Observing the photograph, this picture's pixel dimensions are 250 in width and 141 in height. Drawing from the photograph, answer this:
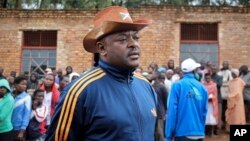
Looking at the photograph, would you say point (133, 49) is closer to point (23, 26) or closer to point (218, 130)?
point (218, 130)

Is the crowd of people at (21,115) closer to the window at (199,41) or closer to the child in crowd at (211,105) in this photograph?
the child in crowd at (211,105)

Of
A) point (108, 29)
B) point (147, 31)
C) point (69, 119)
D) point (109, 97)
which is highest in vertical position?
point (147, 31)

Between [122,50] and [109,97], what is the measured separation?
0.31 m

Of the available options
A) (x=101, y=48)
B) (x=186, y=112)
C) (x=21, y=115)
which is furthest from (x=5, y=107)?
(x=101, y=48)

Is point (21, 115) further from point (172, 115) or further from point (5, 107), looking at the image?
point (172, 115)

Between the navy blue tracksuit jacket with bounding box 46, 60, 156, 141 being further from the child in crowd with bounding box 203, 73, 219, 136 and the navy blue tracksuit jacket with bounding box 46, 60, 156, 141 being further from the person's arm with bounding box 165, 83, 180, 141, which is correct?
the child in crowd with bounding box 203, 73, 219, 136

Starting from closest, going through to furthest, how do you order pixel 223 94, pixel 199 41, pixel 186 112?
pixel 186 112 < pixel 223 94 < pixel 199 41

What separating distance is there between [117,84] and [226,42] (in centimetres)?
1241

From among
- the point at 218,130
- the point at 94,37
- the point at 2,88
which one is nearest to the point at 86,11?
the point at 218,130

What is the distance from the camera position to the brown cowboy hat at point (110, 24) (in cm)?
291

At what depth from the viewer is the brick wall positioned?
48.8ft

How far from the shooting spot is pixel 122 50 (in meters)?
2.88

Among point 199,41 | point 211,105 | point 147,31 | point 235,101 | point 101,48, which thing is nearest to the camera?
point 101,48

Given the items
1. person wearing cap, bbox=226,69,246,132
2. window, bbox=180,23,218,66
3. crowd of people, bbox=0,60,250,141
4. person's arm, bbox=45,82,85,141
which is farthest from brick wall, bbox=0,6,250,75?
person's arm, bbox=45,82,85,141
